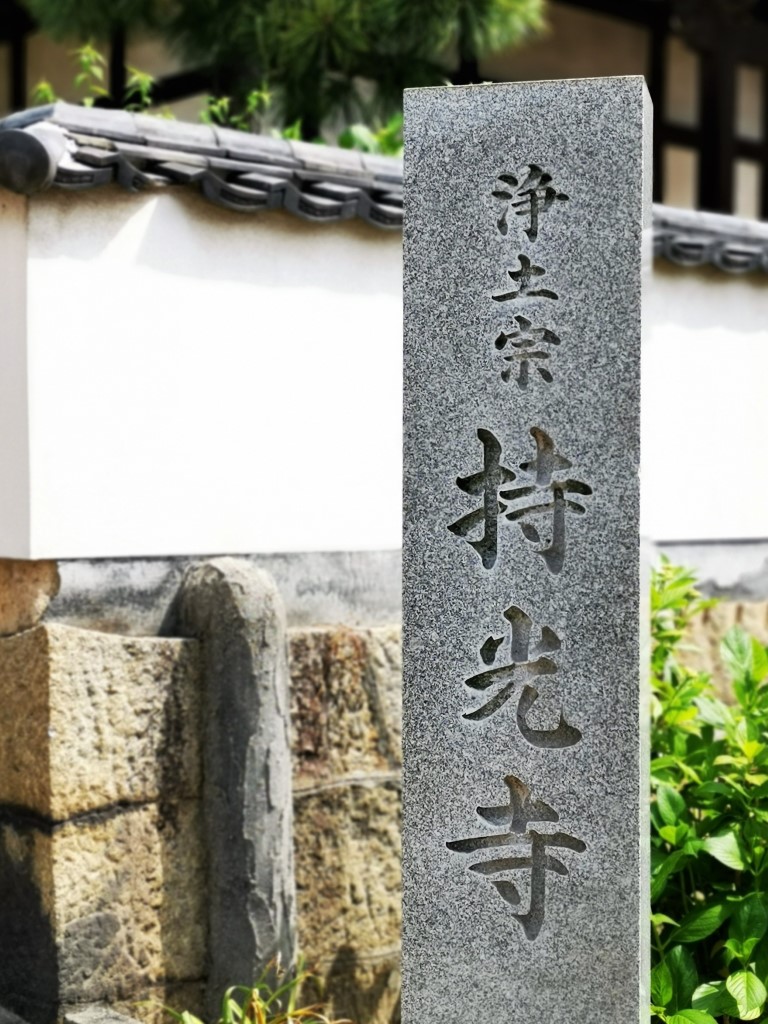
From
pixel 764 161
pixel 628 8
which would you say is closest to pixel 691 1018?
pixel 628 8

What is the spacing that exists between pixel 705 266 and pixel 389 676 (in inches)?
91.5

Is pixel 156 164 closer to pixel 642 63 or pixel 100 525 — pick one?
pixel 100 525

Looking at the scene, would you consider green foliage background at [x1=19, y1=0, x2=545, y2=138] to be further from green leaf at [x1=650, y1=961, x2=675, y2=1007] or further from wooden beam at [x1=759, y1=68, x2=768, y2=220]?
wooden beam at [x1=759, y1=68, x2=768, y2=220]

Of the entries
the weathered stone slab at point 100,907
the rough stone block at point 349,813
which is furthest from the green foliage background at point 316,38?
the weathered stone slab at point 100,907

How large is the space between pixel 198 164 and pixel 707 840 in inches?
101

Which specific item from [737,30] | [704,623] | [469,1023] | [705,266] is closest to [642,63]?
[737,30]

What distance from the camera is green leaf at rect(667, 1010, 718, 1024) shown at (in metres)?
3.64

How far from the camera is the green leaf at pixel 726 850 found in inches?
155

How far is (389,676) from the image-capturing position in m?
4.98

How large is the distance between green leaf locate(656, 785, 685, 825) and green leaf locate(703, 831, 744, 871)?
5.6 inches

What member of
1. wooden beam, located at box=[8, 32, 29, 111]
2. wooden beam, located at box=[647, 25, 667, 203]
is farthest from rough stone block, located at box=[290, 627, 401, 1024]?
wooden beam, located at box=[647, 25, 667, 203]

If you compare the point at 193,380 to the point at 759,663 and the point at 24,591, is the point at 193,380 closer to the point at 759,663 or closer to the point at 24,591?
the point at 24,591

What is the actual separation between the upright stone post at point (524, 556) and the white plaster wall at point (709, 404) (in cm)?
247

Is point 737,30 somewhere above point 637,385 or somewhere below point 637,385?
above
